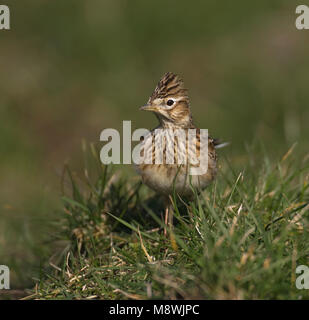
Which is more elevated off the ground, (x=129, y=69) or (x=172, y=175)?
(x=129, y=69)

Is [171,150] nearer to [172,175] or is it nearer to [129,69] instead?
[172,175]

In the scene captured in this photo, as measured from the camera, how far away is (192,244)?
4691 mm

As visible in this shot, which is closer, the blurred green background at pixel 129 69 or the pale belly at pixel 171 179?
the pale belly at pixel 171 179

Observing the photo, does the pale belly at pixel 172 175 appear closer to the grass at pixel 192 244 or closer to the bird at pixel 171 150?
the bird at pixel 171 150

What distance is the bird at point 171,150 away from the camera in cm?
544

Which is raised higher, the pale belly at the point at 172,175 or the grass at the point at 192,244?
the pale belly at the point at 172,175

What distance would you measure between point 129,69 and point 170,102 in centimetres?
699

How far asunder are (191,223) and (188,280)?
0.96 m

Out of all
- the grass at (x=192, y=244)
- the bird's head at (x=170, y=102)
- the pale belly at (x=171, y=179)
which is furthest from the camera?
the bird's head at (x=170, y=102)

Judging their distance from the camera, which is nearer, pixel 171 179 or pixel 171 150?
pixel 171 179

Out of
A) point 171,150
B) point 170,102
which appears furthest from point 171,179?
point 170,102

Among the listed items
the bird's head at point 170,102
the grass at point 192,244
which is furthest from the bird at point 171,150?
the grass at point 192,244

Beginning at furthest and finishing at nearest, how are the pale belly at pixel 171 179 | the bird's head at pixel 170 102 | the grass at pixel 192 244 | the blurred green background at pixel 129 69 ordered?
1. the blurred green background at pixel 129 69
2. the bird's head at pixel 170 102
3. the pale belly at pixel 171 179
4. the grass at pixel 192 244

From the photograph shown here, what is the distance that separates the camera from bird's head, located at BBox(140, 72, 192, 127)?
18.4ft
